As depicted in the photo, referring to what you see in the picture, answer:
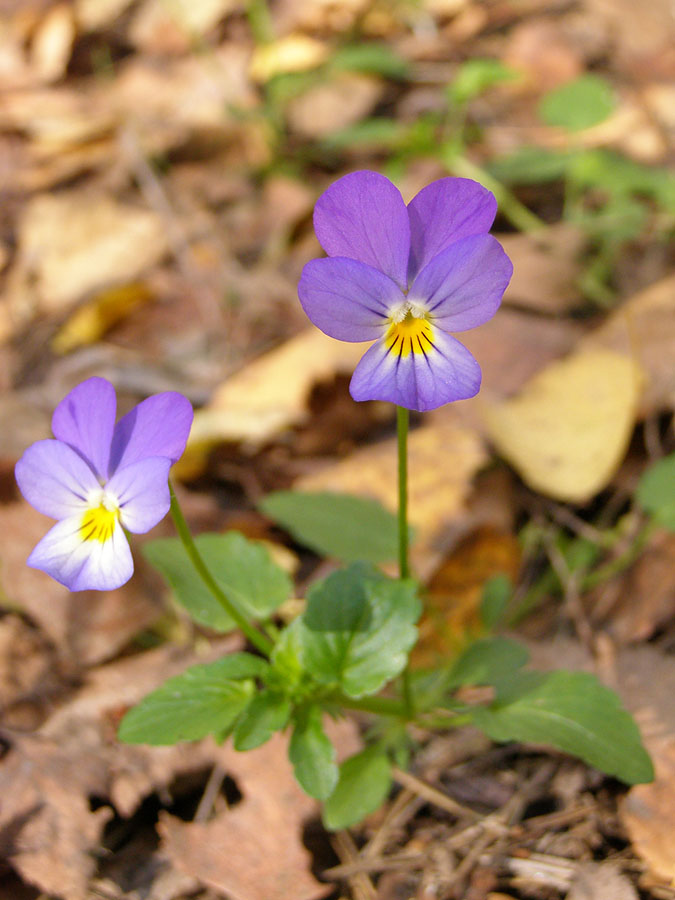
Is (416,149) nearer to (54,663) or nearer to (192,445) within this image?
(192,445)

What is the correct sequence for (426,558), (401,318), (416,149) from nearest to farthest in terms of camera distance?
(401,318), (426,558), (416,149)

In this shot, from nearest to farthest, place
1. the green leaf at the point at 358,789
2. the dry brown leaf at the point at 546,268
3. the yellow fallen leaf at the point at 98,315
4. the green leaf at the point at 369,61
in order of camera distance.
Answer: the green leaf at the point at 358,789 → the dry brown leaf at the point at 546,268 → the yellow fallen leaf at the point at 98,315 → the green leaf at the point at 369,61

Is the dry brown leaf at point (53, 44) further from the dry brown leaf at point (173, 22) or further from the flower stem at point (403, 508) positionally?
the flower stem at point (403, 508)

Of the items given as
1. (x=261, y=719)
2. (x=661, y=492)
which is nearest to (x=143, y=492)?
(x=261, y=719)

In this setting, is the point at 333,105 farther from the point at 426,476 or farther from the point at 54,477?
the point at 54,477

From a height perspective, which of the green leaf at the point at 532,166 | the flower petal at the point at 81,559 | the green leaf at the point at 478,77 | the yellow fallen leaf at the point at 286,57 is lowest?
the flower petal at the point at 81,559

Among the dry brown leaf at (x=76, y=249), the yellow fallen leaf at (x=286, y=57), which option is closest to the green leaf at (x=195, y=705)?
the dry brown leaf at (x=76, y=249)

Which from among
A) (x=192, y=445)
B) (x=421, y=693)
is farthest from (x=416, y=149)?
(x=421, y=693)
